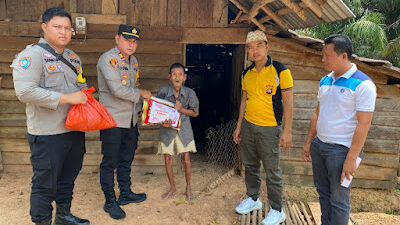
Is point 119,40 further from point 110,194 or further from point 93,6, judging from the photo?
point 110,194

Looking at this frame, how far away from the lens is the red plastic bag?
2443 mm

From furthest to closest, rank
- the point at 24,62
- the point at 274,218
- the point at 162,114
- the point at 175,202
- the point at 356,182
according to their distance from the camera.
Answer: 1. the point at 356,182
2. the point at 175,202
3. the point at 162,114
4. the point at 274,218
5. the point at 24,62

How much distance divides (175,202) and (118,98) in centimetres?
170

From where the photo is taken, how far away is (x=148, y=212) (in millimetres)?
3441

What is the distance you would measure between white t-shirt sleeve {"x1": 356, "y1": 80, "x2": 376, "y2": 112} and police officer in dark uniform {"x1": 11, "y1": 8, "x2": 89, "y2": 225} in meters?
2.43

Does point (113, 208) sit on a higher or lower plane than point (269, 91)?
lower

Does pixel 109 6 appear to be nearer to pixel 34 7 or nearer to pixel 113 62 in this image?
pixel 34 7

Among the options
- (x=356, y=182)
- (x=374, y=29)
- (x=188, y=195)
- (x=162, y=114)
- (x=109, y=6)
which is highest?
(x=374, y=29)

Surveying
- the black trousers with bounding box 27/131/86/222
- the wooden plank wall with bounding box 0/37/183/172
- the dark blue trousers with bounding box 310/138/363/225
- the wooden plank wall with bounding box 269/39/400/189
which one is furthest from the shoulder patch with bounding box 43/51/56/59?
the wooden plank wall with bounding box 269/39/400/189

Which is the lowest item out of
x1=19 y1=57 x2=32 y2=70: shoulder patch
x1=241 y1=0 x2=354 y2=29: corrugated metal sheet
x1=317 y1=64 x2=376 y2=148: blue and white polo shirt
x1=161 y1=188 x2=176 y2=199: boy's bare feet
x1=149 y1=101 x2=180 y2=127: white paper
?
x1=161 y1=188 x2=176 y2=199: boy's bare feet

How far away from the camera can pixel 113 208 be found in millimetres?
3236

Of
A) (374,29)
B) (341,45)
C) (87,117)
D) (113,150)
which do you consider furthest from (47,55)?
(374,29)

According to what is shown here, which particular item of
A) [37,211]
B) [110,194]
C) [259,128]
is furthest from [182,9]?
[37,211]

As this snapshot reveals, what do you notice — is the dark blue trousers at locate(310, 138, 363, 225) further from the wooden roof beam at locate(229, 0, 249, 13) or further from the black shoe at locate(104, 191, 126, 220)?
the black shoe at locate(104, 191, 126, 220)
